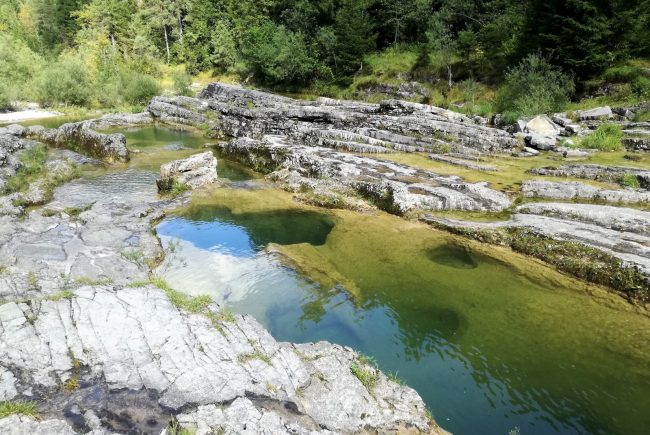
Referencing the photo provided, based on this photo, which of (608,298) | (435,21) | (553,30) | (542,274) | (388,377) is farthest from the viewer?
(435,21)

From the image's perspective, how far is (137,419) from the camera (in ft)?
24.5

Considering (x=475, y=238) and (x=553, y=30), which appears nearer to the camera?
(x=475, y=238)

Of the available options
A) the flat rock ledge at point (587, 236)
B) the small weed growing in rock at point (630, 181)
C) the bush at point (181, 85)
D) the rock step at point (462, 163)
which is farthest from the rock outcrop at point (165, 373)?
the bush at point (181, 85)

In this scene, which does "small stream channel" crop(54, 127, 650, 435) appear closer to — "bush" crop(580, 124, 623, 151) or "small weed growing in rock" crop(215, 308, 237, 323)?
"small weed growing in rock" crop(215, 308, 237, 323)

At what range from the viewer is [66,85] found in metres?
61.1

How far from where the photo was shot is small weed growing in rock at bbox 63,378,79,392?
7.94 m

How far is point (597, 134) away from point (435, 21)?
112 ft

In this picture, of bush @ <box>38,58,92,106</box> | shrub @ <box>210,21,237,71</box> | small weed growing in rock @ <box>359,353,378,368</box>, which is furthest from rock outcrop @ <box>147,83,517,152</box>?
shrub @ <box>210,21,237,71</box>

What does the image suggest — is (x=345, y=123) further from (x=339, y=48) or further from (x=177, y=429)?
(x=177, y=429)

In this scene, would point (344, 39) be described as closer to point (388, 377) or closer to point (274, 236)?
point (274, 236)

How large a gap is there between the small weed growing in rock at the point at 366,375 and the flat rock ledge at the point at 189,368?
7cm

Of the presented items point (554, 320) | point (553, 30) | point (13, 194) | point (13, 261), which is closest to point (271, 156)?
point (13, 194)

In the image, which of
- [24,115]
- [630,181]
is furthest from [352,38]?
[630,181]

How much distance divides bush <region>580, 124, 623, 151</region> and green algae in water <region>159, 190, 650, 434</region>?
1941cm
